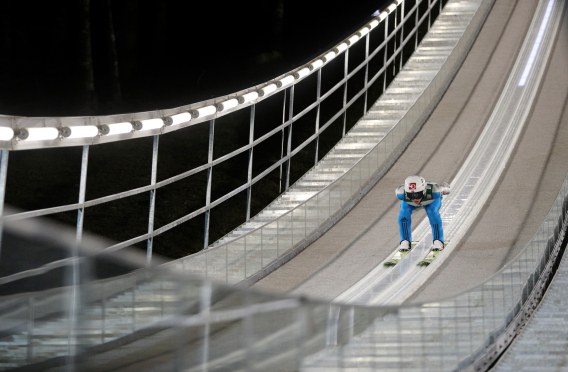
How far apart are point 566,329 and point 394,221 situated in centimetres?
476

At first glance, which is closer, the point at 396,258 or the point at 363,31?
the point at 396,258

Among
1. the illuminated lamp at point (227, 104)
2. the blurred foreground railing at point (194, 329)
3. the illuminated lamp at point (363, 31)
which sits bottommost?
the blurred foreground railing at point (194, 329)

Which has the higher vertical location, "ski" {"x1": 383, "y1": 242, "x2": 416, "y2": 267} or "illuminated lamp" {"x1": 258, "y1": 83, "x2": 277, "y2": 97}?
"illuminated lamp" {"x1": 258, "y1": 83, "x2": 277, "y2": 97}

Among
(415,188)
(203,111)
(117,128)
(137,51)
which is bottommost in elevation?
(117,128)

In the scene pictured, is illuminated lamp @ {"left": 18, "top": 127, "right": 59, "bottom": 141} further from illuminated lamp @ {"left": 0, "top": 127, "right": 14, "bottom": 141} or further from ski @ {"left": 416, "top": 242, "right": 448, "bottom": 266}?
ski @ {"left": 416, "top": 242, "right": 448, "bottom": 266}

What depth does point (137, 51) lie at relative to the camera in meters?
29.2

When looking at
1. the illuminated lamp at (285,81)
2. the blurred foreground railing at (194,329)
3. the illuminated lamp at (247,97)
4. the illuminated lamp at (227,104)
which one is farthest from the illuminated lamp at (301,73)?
the blurred foreground railing at (194,329)

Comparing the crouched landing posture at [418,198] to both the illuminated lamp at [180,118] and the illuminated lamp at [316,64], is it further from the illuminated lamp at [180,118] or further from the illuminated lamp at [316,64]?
the illuminated lamp at [316,64]

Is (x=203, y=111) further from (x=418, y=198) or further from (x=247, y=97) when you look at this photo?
(x=418, y=198)

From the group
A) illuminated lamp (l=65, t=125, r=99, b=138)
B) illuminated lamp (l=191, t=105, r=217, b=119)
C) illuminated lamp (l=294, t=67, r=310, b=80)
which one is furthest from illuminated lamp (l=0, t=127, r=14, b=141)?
illuminated lamp (l=294, t=67, r=310, b=80)

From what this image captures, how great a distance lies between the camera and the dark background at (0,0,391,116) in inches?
929

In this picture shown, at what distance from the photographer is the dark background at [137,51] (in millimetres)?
23594

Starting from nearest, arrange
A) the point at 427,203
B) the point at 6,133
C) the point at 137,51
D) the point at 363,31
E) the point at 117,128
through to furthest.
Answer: the point at 6,133 < the point at 117,128 < the point at 427,203 < the point at 363,31 < the point at 137,51

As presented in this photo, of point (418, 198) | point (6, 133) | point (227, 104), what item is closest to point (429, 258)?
point (418, 198)
